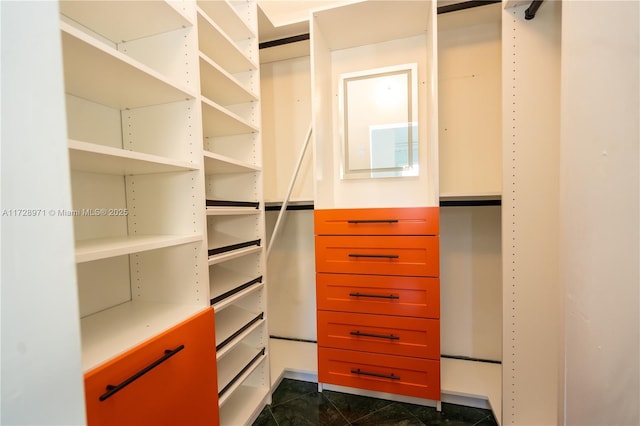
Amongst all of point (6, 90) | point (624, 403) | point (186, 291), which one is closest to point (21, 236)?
point (6, 90)

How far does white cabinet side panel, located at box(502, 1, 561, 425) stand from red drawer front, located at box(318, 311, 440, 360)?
34cm

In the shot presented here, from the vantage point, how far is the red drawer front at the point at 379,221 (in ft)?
4.47

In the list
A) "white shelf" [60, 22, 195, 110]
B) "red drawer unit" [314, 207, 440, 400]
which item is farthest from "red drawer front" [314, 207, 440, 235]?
"white shelf" [60, 22, 195, 110]

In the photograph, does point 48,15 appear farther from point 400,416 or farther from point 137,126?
point 400,416

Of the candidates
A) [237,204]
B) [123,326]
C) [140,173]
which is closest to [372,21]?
[237,204]

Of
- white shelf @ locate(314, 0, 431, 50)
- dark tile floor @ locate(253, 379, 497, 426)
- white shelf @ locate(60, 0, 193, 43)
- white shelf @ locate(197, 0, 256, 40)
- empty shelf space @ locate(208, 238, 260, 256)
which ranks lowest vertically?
dark tile floor @ locate(253, 379, 497, 426)

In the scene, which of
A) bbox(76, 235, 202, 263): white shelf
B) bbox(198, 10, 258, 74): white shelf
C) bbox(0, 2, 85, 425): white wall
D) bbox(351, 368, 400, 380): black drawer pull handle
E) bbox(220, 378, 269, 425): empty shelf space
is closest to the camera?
bbox(0, 2, 85, 425): white wall

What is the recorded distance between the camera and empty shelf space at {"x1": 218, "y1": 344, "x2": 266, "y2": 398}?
1.24 meters

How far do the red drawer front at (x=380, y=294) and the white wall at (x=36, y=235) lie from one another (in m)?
1.17

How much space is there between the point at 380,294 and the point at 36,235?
1.34m

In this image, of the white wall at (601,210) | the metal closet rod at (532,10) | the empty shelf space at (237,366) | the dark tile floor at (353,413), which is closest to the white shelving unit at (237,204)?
the empty shelf space at (237,366)

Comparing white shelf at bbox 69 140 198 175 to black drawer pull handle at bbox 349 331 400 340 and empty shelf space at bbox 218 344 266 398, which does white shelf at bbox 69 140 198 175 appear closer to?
empty shelf space at bbox 218 344 266 398

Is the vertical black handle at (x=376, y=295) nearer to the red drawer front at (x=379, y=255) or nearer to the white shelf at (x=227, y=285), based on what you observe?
the red drawer front at (x=379, y=255)

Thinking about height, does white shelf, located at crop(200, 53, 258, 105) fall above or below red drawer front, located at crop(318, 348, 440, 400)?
above
